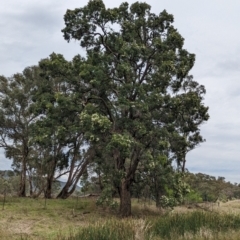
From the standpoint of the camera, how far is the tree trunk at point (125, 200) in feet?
62.1

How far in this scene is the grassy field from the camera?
9953 mm

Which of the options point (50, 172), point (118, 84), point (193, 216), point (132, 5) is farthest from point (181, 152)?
point (50, 172)

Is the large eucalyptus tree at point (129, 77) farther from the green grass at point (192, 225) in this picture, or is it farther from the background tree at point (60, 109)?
the green grass at point (192, 225)

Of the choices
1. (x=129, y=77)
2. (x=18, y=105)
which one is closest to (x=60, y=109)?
(x=129, y=77)

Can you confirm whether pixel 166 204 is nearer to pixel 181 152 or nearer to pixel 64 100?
pixel 181 152

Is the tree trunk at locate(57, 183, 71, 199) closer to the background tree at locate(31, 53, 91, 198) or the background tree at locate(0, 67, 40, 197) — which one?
the background tree at locate(0, 67, 40, 197)

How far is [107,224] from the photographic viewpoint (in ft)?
34.7

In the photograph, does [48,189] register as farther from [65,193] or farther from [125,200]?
[125,200]

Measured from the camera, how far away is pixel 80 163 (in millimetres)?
28984

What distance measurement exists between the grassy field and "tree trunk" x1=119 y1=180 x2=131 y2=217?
1.33 meters

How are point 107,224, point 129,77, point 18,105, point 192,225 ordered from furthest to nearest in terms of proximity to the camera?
point 18,105 < point 129,77 < point 192,225 < point 107,224

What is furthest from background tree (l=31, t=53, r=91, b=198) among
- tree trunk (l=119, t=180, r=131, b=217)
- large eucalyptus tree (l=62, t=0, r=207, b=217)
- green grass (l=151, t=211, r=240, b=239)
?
green grass (l=151, t=211, r=240, b=239)

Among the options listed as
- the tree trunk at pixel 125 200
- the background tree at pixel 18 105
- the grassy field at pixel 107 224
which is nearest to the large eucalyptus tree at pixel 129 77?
the tree trunk at pixel 125 200

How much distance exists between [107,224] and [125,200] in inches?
340
